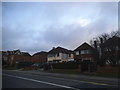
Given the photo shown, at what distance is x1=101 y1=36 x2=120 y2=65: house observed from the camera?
109 feet

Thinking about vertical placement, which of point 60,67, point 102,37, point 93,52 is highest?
point 102,37

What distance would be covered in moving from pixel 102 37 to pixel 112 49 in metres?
10.7

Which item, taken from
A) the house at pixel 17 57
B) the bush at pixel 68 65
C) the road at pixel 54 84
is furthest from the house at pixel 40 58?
the road at pixel 54 84

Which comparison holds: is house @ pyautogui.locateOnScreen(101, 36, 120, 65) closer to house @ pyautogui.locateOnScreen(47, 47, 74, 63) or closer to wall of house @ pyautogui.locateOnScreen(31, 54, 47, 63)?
house @ pyautogui.locateOnScreen(47, 47, 74, 63)

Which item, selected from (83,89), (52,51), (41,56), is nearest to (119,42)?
(83,89)

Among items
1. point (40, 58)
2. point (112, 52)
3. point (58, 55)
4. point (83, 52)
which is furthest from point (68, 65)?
point (40, 58)

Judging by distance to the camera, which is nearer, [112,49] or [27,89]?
[27,89]

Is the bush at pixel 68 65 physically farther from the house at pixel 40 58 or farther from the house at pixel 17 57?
the house at pixel 17 57

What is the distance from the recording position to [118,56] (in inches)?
1305

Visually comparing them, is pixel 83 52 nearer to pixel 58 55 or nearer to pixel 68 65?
pixel 58 55

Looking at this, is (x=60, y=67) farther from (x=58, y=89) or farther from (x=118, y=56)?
(x=58, y=89)

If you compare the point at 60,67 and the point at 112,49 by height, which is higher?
the point at 112,49

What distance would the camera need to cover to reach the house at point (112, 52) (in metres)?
33.1

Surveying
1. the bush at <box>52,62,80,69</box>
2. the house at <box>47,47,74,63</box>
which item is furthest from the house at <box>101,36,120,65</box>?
the house at <box>47,47,74,63</box>
